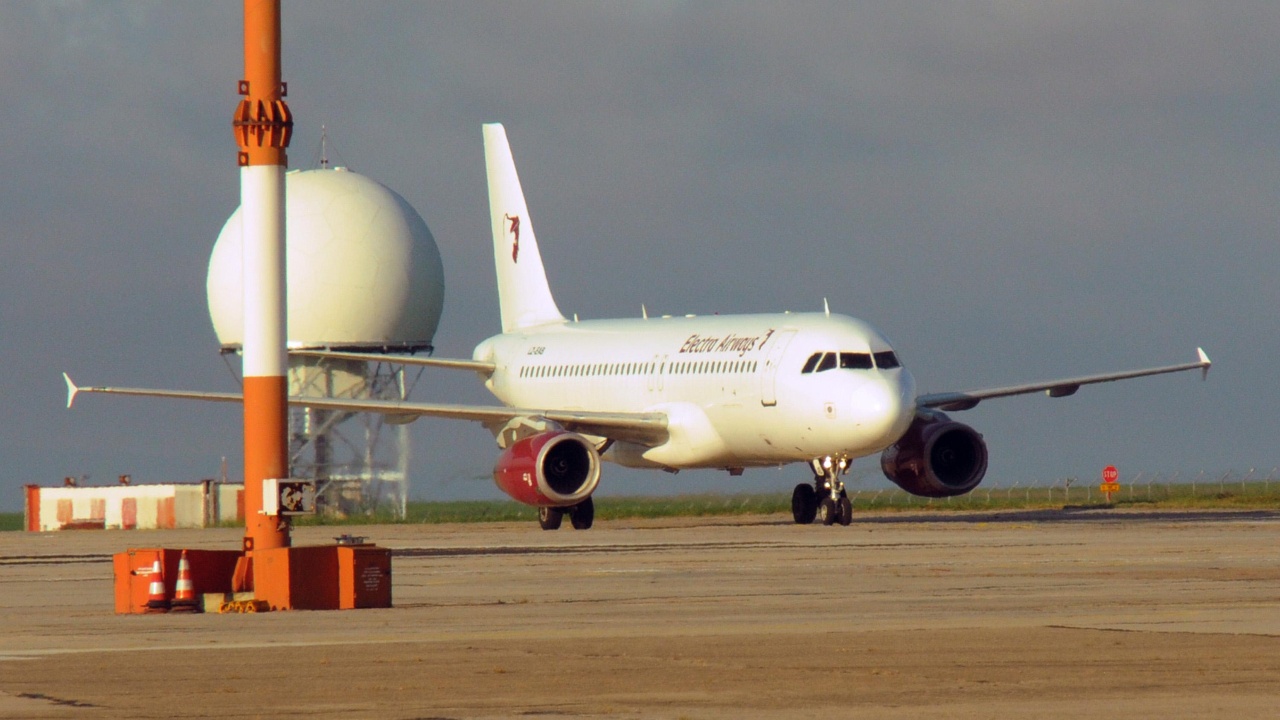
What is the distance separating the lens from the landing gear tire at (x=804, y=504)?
39.9m

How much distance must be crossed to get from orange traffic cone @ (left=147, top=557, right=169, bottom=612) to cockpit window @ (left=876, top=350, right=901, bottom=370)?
63.7 feet

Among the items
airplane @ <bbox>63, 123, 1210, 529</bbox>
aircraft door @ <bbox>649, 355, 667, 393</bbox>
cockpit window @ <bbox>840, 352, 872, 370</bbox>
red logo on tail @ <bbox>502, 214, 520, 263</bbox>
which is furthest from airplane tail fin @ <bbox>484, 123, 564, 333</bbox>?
cockpit window @ <bbox>840, 352, 872, 370</bbox>

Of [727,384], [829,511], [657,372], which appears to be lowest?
[829,511]

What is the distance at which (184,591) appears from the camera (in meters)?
19.7

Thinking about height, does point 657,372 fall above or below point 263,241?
above

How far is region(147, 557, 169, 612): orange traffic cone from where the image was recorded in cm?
1941

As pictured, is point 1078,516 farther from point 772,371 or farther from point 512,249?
point 512,249

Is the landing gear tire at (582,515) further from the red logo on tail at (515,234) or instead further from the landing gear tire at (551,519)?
the red logo on tail at (515,234)

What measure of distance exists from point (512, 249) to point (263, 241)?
95.7 feet

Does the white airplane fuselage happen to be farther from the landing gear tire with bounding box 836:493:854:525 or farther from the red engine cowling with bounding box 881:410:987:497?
the red engine cowling with bounding box 881:410:987:497

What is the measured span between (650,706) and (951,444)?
2985cm

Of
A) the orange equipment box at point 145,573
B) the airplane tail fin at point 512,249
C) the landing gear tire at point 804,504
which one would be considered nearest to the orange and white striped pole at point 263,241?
the orange equipment box at point 145,573

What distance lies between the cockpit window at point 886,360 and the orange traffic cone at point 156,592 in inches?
765

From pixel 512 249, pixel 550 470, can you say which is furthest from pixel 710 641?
pixel 512 249
